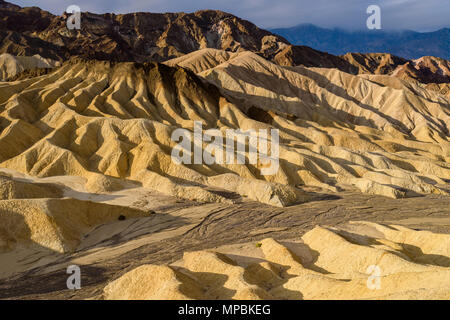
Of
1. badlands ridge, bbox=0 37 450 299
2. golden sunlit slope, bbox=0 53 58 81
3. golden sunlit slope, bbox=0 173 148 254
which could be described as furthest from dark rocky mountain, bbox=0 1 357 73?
golden sunlit slope, bbox=0 173 148 254

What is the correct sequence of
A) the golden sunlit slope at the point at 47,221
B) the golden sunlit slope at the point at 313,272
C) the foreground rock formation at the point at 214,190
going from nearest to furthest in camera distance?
the golden sunlit slope at the point at 313,272, the foreground rock formation at the point at 214,190, the golden sunlit slope at the point at 47,221

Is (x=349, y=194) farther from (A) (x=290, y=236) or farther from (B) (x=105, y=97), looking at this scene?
(B) (x=105, y=97)

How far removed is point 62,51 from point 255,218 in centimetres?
13083

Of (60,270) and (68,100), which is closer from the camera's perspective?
(60,270)

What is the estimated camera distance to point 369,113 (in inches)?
4215

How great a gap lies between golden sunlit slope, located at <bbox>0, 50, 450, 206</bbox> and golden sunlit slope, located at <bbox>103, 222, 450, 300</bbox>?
1636cm

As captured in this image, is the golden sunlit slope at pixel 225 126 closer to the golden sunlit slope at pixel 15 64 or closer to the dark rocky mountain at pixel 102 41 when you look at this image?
the golden sunlit slope at pixel 15 64

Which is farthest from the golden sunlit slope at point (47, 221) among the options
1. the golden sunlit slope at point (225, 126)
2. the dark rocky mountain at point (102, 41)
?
the dark rocky mountain at point (102, 41)

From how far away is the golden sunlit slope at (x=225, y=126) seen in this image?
1948 inches

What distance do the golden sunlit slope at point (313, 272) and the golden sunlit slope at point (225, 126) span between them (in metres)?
16.4

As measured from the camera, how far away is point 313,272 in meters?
22.0

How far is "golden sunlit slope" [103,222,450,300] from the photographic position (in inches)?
663
